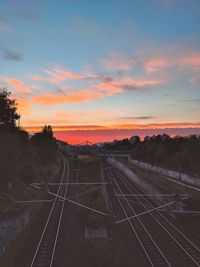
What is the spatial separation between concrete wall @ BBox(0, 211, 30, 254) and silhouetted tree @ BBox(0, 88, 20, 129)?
26.1m

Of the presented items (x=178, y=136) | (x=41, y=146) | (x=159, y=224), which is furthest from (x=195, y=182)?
(x=178, y=136)

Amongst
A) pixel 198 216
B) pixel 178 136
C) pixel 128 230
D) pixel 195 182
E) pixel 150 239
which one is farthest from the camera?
pixel 178 136

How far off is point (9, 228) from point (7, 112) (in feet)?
105

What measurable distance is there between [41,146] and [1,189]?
59818 millimetres

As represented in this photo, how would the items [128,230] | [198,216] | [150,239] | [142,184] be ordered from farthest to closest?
[142,184], [198,216], [128,230], [150,239]

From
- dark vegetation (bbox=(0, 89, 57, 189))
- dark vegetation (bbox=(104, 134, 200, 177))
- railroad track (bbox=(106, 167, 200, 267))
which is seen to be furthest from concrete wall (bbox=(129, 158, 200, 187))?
dark vegetation (bbox=(0, 89, 57, 189))

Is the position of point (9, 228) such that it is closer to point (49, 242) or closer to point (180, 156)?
point (49, 242)

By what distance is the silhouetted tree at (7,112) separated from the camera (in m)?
54.7

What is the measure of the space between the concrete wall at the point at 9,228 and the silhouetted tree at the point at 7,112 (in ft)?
85.7

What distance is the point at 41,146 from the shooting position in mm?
98250

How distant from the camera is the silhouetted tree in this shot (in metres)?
54.7

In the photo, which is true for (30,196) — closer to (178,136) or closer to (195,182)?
(195,182)

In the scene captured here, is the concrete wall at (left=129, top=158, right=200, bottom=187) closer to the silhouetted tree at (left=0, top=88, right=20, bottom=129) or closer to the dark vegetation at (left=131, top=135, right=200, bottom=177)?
Answer: the dark vegetation at (left=131, top=135, right=200, bottom=177)

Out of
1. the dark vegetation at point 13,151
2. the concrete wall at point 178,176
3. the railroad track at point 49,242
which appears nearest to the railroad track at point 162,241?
the railroad track at point 49,242
